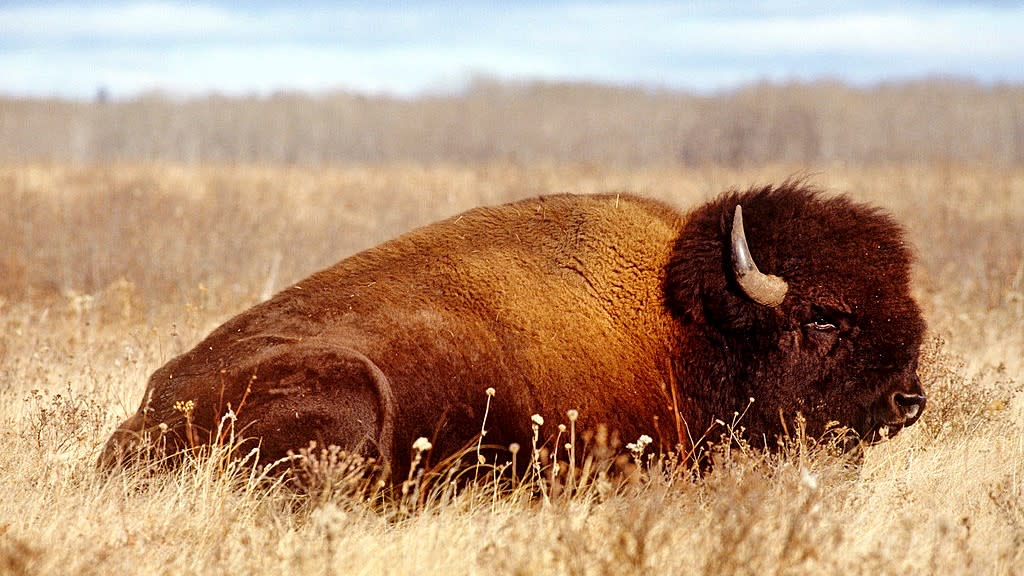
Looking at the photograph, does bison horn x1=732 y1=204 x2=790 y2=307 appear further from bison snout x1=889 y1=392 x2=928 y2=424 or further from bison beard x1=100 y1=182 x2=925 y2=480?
bison snout x1=889 y1=392 x2=928 y2=424

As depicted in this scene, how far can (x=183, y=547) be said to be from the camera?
3822 millimetres

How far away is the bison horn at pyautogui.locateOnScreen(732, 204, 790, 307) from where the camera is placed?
4859mm

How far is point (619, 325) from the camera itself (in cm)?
509

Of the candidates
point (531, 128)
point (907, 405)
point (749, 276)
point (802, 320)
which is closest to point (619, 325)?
point (749, 276)

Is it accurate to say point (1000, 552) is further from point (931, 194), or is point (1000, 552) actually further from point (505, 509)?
point (931, 194)

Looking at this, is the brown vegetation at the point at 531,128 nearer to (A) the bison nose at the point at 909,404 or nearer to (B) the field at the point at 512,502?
(B) the field at the point at 512,502

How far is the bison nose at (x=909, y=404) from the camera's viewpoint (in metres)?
4.99

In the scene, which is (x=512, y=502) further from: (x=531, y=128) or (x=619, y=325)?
(x=531, y=128)

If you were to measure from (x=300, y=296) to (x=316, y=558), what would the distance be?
174cm

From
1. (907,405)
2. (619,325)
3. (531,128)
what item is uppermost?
(531,128)

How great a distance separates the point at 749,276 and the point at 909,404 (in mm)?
1015

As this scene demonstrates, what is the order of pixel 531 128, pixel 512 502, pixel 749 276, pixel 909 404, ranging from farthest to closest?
1. pixel 531 128
2. pixel 909 404
3. pixel 749 276
4. pixel 512 502

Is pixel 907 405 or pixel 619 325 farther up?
pixel 619 325

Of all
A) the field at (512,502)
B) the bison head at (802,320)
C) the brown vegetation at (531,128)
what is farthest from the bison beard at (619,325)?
the brown vegetation at (531,128)
